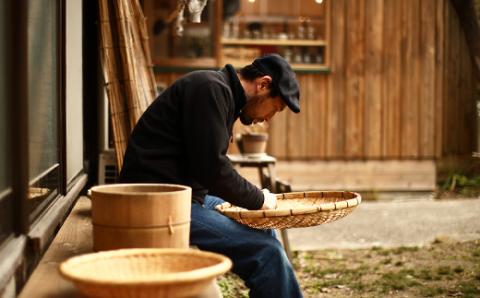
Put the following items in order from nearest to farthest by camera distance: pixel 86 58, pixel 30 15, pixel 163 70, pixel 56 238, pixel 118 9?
pixel 30 15 < pixel 56 238 < pixel 118 9 < pixel 86 58 < pixel 163 70

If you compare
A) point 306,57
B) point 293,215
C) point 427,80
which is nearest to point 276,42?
point 306,57

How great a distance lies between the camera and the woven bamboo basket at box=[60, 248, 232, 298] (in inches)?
85.6

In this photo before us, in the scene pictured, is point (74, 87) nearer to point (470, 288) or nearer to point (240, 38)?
point (470, 288)

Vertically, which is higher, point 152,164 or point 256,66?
point 256,66

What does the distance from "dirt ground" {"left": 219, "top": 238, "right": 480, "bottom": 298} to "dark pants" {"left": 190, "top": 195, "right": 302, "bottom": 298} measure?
2.42 m

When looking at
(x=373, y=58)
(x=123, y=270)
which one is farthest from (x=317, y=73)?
(x=123, y=270)

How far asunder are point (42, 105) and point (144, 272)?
5.75 ft

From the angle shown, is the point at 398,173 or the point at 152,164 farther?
the point at 398,173

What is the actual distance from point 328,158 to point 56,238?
8.74 meters

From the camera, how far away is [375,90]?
12367 millimetres

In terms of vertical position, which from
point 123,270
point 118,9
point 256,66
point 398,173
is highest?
point 118,9

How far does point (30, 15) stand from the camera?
143 inches

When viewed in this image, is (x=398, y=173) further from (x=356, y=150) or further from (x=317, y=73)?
(x=317, y=73)

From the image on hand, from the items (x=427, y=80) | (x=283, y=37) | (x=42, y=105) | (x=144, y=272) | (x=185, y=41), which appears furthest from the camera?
(x=185, y=41)
